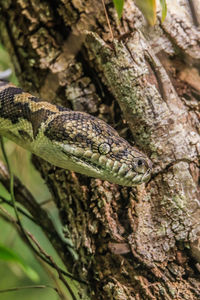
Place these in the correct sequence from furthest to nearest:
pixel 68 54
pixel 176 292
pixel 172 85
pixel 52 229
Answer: pixel 52 229
pixel 68 54
pixel 172 85
pixel 176 292

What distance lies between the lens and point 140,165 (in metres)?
2.51

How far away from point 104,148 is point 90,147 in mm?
103

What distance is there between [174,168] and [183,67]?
30.9 inches

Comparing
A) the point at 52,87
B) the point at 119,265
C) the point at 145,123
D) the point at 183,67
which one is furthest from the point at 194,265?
the point at 52,87

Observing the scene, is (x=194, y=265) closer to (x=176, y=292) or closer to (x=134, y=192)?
(x=176, y=292)

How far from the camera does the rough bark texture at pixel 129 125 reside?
2400mm

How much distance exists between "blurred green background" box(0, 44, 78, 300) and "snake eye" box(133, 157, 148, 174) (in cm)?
115

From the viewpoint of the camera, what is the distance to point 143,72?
8.36ft

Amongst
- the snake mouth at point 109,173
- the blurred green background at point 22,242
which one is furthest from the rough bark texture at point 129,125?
the blurred green background at point 22,242

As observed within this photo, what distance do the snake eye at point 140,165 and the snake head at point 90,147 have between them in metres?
0.03

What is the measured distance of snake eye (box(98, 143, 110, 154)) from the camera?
2699 millimetres

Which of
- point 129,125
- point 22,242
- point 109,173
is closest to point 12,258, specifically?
point 109,173

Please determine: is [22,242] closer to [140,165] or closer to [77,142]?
[77,142]

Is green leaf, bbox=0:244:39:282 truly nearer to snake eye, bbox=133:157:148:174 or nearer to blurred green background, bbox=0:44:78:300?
snake eye, bbox=133:157:148:174
